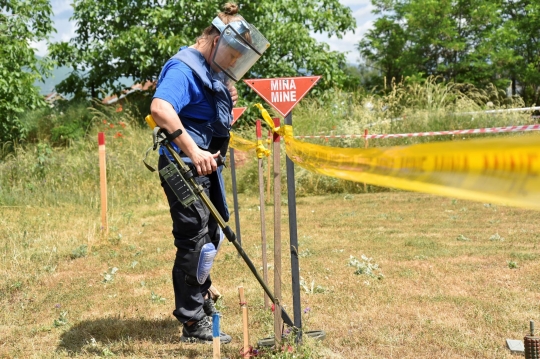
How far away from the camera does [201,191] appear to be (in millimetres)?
3453

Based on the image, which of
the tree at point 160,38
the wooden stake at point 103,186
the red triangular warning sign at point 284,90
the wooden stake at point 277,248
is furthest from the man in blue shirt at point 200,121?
the tree at point 160,38

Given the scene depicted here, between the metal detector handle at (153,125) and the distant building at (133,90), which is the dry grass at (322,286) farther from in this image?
the distant building at (133,90)

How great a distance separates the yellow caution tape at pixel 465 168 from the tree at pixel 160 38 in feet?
Answer: 52.5

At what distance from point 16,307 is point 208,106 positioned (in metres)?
2.85

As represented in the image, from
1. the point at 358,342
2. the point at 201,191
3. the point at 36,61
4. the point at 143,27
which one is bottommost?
the point at 358,342

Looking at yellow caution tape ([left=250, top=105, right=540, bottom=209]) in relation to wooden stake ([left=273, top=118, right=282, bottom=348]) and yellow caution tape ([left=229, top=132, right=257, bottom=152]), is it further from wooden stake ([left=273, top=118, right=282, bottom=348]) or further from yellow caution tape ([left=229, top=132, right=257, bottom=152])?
yellow caution tape ([left=229, top=132, right=257, bottom=152])

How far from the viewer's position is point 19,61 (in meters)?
15.0

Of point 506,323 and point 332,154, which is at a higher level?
point 332,154

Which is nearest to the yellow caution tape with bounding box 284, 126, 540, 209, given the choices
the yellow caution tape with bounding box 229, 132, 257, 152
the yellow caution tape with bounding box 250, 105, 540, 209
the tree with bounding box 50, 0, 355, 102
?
the yellow caution tape with bounding box 250, 105, 540, 209

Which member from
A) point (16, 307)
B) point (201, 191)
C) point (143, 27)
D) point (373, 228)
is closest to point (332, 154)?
point (201, 191)

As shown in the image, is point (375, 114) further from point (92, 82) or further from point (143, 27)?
point (92, 82)

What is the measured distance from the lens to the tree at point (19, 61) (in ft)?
47.4

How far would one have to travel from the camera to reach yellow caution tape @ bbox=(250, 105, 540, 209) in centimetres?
198

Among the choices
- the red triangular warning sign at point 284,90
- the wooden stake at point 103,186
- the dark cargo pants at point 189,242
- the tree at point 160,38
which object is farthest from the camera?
the tree at point 160,38
